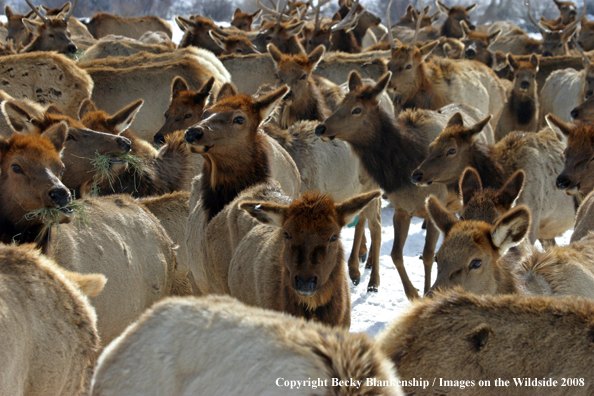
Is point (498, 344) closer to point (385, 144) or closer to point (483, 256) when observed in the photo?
point (483, 256)

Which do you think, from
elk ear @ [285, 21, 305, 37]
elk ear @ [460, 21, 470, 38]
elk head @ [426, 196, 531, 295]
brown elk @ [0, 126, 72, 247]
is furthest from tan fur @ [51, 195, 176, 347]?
elk ear @ [460, 21, 470, 38]

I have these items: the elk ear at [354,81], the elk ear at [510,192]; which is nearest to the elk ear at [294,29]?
the elk ear at [354,81]

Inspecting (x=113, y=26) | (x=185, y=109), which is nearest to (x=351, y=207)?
(x=185, y=109)

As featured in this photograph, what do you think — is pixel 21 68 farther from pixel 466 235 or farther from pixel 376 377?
pixel 376 377

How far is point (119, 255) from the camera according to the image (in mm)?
5359

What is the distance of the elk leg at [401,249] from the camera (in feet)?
23.9

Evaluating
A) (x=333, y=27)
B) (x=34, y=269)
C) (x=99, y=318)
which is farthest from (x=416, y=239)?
(x=333, y=27)

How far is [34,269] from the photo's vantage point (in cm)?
350

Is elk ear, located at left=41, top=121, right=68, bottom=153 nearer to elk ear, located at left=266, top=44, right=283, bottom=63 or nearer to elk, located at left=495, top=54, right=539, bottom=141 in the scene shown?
elk ear, located at left=266, top=44, right=283, bottom=63

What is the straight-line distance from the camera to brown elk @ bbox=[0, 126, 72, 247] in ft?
15.0

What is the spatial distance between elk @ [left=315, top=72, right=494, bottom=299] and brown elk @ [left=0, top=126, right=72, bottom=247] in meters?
3.67

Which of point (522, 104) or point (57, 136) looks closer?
point (57, 136)

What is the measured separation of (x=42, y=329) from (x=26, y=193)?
4.97ft

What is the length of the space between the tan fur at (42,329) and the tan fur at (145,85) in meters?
7.23
